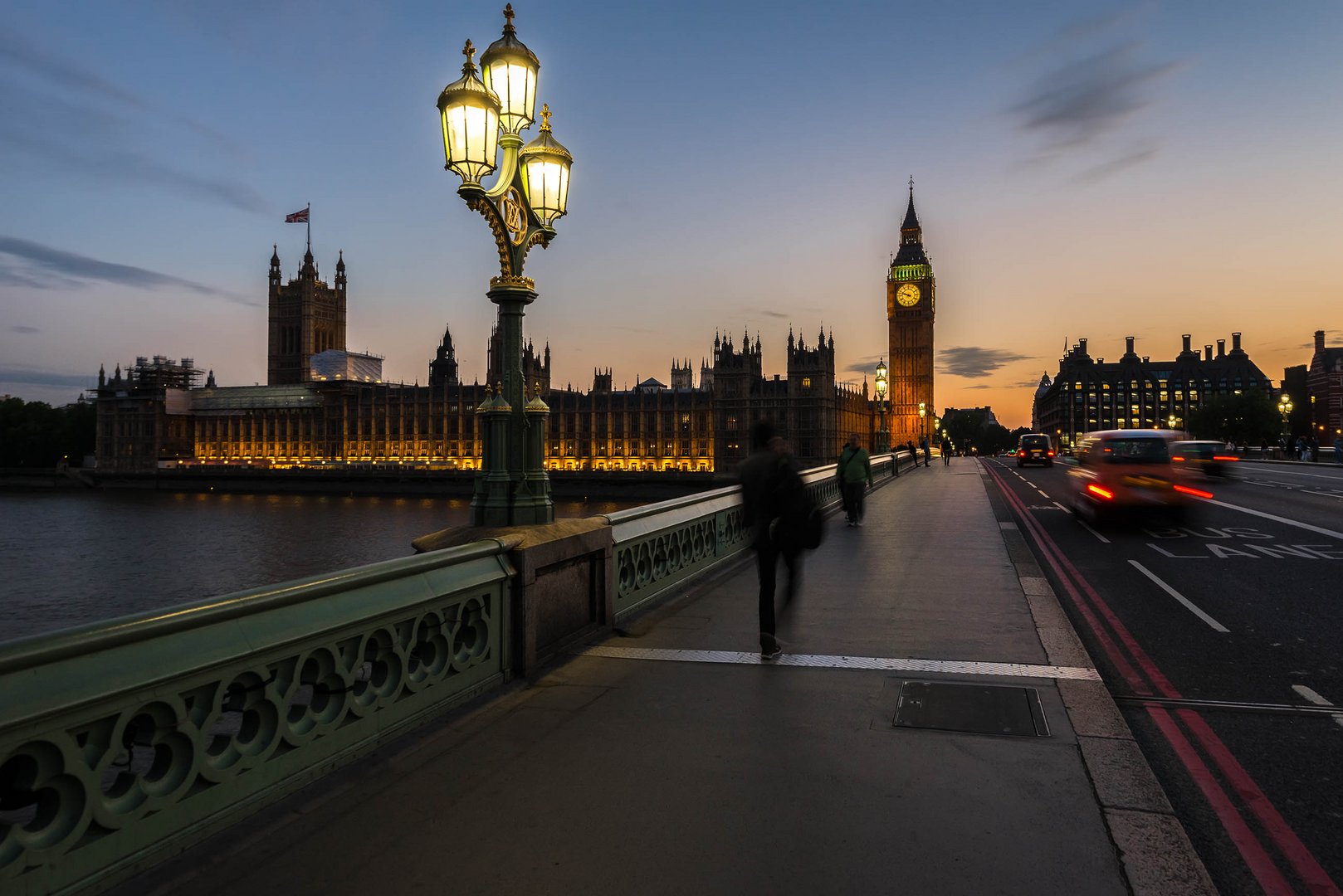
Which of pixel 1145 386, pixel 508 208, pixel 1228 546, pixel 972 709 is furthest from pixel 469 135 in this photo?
pixel 1145 386

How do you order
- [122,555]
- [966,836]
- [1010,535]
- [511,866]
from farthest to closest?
[122,555]
[1010,535]
[966,836]
[511,866]

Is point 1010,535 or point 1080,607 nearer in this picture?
point 1080,607

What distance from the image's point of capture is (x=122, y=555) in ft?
182

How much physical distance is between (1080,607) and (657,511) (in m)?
4.84

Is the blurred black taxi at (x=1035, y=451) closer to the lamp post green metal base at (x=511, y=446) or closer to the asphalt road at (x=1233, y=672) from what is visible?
the asphalt road at (x=1233, y=672)

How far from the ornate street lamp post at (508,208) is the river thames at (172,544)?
17.3m

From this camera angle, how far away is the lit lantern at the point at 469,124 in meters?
7.30

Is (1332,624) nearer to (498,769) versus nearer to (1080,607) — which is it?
(1080,607)

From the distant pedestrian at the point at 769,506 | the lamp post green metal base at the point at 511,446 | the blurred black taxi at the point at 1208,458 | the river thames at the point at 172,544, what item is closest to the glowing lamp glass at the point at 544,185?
the lamp post green metal base at the point at 511,446

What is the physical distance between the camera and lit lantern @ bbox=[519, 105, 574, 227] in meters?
8.37

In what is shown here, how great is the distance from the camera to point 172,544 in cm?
6097

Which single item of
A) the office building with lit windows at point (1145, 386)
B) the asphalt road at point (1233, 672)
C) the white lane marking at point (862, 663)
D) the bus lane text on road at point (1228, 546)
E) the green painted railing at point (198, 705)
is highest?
the office building with lit windows at point (1145, 386)

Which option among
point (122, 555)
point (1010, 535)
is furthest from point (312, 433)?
point (1010, 535)

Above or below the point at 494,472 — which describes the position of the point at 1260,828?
below
